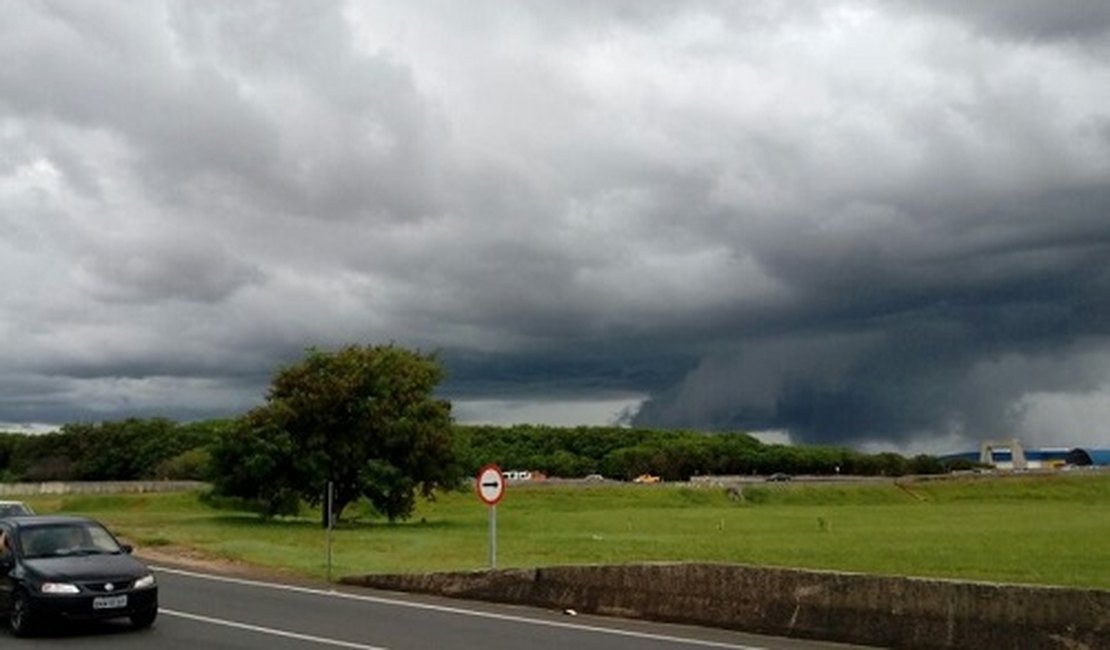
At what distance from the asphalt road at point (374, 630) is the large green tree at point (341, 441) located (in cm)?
3191

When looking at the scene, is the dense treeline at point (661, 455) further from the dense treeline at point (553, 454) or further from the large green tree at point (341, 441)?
the large green tree at point (341, 441)

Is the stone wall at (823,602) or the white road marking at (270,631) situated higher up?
the stone wall at (823,602)

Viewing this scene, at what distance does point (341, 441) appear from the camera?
5466cm

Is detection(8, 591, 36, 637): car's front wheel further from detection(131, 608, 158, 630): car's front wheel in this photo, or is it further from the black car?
detection(131, 608, 158, 630): car's front wheel

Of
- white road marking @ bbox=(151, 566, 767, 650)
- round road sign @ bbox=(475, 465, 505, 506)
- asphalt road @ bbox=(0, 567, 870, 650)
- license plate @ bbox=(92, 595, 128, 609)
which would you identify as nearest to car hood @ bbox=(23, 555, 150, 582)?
license plate @ bbox=(92, 595, 128, 609)

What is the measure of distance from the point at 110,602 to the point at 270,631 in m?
2.08

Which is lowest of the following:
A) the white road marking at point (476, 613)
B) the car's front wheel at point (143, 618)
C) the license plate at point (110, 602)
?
the white road marking at point (476, 613)

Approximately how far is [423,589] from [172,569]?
8.81 m

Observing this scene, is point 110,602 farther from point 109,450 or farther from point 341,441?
point 109,450

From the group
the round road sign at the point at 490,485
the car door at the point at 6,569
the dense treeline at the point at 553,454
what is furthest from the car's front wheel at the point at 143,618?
the dense treeline at the point at 553,454

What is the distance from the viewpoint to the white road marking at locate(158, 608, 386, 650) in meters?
16.1

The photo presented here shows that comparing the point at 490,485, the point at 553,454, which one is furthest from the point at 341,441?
the point at 553,454

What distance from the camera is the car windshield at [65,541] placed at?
17969mm

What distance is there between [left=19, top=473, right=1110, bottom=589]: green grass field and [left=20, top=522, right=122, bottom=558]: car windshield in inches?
332
